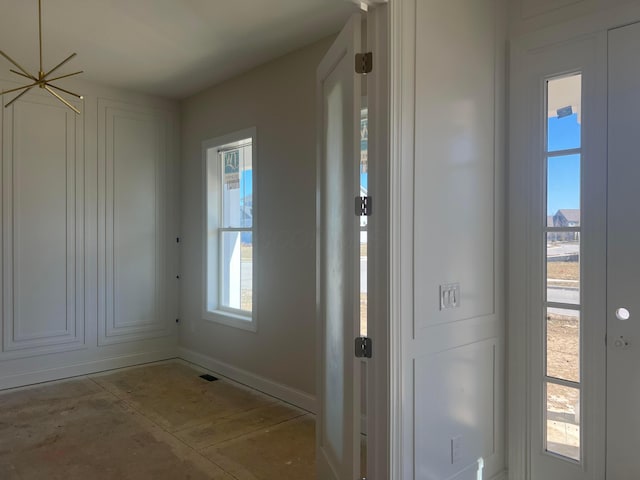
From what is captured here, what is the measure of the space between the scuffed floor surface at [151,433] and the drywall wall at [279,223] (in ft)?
1.01

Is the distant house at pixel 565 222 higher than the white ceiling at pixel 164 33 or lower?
lower

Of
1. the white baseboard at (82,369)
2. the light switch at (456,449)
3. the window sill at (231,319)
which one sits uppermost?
the window sill at (231,319)

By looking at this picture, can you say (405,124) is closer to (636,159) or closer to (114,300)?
(636,159)

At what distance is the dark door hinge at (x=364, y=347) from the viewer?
184cm

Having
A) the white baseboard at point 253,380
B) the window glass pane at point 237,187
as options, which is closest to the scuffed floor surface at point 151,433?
the white baseboard at point 253,380

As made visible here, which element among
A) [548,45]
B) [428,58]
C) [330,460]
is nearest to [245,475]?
[330,460]

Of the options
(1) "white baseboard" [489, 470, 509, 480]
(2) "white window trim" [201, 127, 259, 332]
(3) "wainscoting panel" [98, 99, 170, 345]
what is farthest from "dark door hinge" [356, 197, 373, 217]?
(3) "wainscoting panel" [98, 99, 170, 345]

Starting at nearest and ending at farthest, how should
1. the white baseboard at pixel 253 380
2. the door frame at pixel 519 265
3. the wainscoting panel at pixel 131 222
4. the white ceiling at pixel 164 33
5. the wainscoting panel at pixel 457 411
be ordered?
the wainscoting panel at pixel 457 411
the door frame at pixel 519 265
the white ceiling at pixel 164 33
the white baseboard at pixel 253 380
the wainscoting panel at pixel 131 222

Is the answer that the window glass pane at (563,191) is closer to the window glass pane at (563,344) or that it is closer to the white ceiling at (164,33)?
the window glass pane at (563,344)

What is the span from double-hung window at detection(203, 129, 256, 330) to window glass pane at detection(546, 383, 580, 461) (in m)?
2.72

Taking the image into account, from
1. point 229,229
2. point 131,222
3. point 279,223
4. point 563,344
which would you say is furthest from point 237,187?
point 563,344

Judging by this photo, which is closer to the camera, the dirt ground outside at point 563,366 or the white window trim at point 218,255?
the dirt ground outside at point 563,366

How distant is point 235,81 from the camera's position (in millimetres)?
4371

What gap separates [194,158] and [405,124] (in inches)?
143
